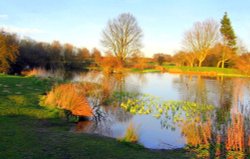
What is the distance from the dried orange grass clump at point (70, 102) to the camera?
1327 cm

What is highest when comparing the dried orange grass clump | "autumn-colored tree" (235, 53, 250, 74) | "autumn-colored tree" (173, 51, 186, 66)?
"autumn-colored tree" (173, 51, 186, 66)

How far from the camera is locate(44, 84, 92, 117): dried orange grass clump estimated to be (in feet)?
43.5

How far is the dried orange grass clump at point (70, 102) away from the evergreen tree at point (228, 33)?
2222 inches

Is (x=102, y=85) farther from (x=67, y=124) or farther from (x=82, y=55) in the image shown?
(x=82, y=55)

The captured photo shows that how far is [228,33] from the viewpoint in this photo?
64562mm

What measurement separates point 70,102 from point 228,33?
5838cm

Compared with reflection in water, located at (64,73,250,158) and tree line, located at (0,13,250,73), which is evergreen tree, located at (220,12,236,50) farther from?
reflection in water, located at (64,73,250,158)

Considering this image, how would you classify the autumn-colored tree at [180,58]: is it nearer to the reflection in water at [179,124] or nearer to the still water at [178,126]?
the reflection in water at [179,124]

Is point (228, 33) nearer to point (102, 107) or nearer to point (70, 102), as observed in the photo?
point (102, 107)

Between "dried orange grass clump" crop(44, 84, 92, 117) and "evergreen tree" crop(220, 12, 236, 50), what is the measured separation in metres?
56.4

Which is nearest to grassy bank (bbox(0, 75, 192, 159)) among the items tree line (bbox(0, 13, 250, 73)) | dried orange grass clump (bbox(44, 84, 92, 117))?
dried orange grass clump (bbox(44, 84, 92, 117))

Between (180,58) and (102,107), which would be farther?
(180,58)

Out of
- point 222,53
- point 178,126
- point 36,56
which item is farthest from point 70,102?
point 222,53

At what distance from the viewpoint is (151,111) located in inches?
647
